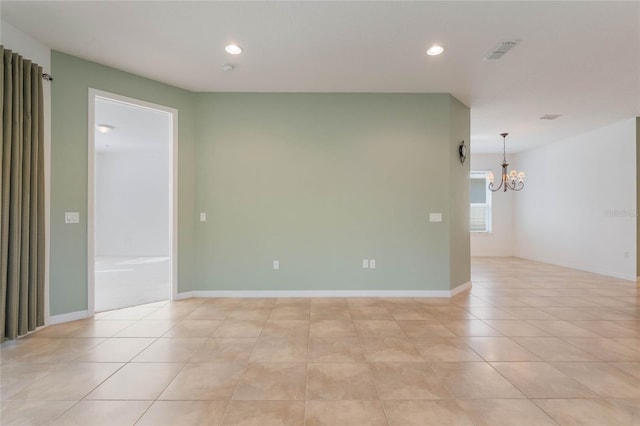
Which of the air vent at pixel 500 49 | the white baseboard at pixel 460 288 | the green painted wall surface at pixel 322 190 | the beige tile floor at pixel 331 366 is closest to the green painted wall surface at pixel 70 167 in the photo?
the beige tile floor at pixel 331 366

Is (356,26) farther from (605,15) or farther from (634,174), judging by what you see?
(634,174)

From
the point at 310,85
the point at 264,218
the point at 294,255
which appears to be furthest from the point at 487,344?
the point at 310,85

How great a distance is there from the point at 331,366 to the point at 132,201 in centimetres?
838

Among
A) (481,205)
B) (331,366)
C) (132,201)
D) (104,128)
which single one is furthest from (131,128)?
(481,205)

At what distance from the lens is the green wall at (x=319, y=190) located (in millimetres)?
4289

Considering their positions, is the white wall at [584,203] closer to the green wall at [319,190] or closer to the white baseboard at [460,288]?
the white baseboard at [460,288]

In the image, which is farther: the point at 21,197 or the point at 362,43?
the point at 362,43

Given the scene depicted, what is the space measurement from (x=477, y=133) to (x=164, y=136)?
709 centimetres

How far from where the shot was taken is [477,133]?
636 cm

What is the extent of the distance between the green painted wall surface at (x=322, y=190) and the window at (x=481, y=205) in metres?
4.84

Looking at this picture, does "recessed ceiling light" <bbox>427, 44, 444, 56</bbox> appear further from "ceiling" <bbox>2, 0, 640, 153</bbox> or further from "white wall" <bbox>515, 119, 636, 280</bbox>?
"white wall" <bbox>515, 119, 636, 280</bbox>

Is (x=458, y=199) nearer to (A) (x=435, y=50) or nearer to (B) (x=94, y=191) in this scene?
(A) (x=435, y=50)

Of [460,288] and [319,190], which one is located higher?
[319,190]

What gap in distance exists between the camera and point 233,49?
3.12 metres
